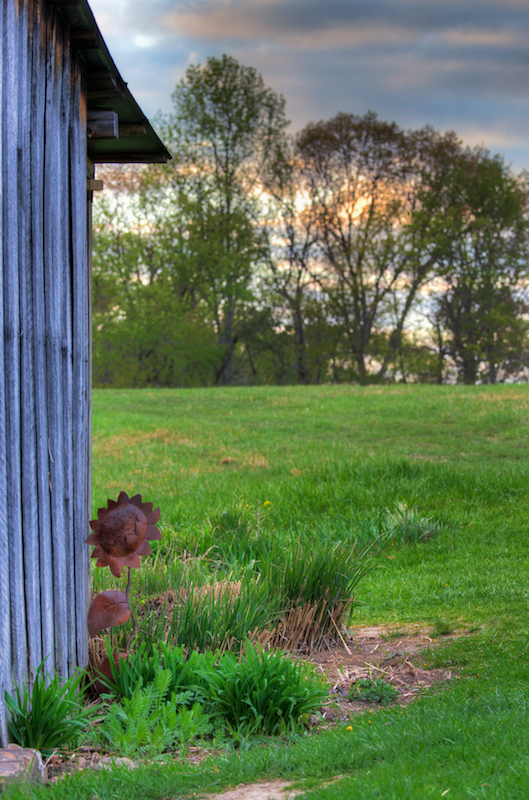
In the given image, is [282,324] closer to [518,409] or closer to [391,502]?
[518,409]

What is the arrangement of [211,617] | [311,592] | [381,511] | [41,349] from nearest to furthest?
[41,349], [211,617], [311,592], [381,511]

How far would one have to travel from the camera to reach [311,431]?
48.6 feet

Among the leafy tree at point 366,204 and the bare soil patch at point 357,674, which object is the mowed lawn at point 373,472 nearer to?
the bare soil patch at point 357,674

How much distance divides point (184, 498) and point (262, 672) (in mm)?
5243

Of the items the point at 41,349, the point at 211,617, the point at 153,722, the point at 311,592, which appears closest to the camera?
the point at 153,722

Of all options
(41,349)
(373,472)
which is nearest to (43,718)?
(41,349)

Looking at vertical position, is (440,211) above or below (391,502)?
above

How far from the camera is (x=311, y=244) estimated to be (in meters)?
33.5

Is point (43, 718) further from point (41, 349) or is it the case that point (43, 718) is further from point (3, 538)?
point (41, 349)

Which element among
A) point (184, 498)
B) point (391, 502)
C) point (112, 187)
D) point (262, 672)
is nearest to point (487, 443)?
point (391, 502)

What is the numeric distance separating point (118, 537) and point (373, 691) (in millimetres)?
1604

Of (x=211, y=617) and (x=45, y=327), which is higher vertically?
(x=45, y=327)

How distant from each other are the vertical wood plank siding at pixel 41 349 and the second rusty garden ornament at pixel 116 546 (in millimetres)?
95

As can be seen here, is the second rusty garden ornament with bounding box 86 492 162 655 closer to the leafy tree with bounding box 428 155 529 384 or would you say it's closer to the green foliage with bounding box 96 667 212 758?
the green foliage with bounding box 96 667 212 758
